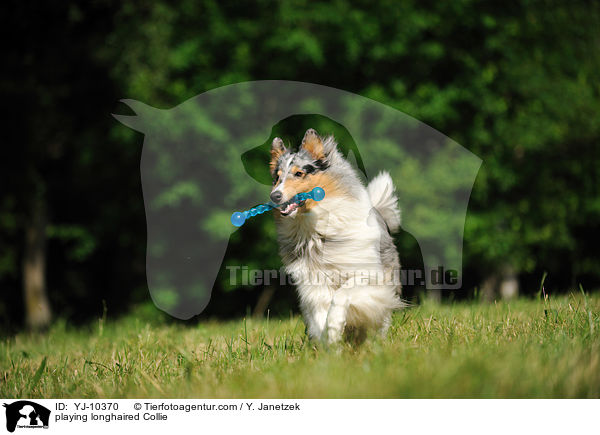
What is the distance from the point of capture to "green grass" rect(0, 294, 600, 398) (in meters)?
2.03

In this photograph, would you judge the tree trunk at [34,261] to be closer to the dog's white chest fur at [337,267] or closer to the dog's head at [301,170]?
the dog's head at [301,170]

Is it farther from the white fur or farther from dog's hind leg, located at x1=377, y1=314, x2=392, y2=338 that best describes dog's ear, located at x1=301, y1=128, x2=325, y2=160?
dog's hind leg, located at x1=377, y1=314, x2=392, y2=338

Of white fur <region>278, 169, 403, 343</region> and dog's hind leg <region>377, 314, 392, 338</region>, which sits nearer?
white fur <region>278, 169, 403, 343</region>

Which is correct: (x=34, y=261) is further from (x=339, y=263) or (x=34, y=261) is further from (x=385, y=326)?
(x=385, y=326)

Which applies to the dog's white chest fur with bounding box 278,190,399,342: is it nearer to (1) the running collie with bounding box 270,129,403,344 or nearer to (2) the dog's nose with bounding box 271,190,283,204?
(1) the running collie with bounding box 270,129,403,344
